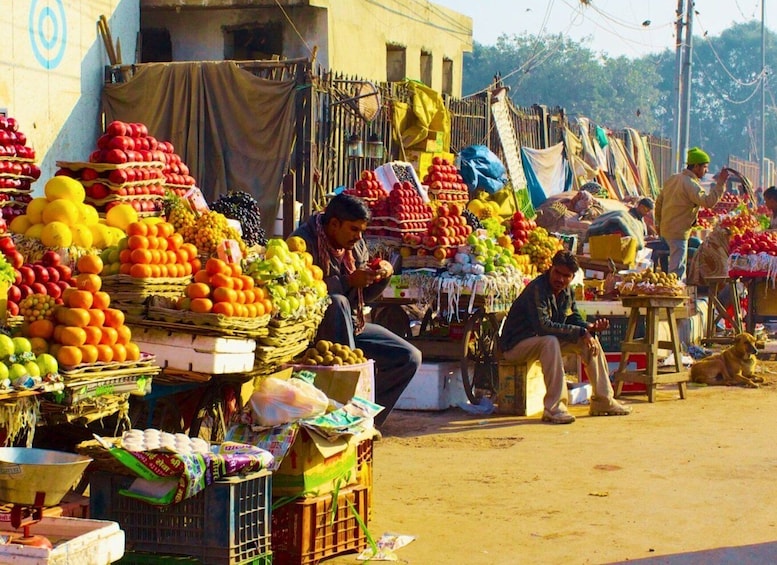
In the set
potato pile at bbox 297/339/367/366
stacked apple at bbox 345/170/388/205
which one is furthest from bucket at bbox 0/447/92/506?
stacked apple at bbox 345/170/388/205

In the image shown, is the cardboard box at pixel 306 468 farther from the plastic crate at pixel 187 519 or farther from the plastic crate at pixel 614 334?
the plastic crate at pixel 614 334

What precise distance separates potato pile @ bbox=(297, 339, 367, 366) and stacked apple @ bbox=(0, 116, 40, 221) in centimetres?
189

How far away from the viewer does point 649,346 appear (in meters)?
10.8

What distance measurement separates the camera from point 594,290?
42.3 feet

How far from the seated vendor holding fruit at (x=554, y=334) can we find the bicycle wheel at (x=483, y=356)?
757 mm

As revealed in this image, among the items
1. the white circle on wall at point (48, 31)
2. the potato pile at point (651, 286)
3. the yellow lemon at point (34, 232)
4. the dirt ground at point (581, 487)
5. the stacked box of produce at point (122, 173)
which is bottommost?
the dirt ground at point (581, 487)

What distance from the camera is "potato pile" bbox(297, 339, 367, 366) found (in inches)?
263

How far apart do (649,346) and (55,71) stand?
27.1ft

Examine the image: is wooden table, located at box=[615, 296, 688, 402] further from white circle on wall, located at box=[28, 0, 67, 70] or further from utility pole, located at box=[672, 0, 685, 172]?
utility pole, located at box=[672, 0, 685, 172]

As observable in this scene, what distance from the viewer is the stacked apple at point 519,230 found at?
37.3 ft

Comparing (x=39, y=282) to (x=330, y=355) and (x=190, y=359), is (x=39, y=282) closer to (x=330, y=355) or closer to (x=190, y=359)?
(x=190, y=359)

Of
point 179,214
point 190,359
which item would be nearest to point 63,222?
point 179,214

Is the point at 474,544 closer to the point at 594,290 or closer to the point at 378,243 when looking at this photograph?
the point at 378,243

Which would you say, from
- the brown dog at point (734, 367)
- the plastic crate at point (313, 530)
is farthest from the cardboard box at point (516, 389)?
the plastic crate at point (313, 530)
